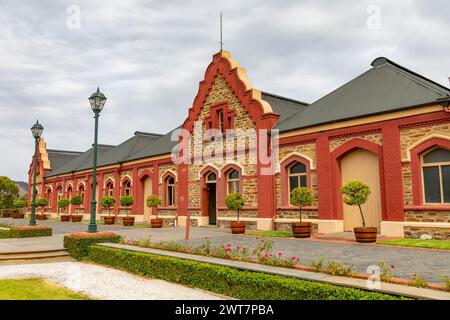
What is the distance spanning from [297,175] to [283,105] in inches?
267

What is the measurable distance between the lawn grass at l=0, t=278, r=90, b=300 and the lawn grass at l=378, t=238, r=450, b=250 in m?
10.2

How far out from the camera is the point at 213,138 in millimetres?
23359

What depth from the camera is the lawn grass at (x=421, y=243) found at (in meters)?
11.8

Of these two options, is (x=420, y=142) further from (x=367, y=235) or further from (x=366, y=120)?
(x=367, y=235)

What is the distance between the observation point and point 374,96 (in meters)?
16.9

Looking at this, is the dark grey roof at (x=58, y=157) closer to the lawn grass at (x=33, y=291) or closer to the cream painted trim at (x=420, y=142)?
the lawn grass at (x=33, y=291)

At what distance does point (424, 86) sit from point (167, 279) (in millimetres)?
13205

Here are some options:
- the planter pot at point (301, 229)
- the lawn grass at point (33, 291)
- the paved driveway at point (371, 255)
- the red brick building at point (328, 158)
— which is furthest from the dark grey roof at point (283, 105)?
the lawn grass at point (33, 291)

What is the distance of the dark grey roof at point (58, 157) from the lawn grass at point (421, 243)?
4528 cm

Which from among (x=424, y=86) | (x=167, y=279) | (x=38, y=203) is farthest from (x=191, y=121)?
(x=38, y=203)

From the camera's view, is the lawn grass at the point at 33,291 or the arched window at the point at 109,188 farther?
the arched window at the point at 109,188

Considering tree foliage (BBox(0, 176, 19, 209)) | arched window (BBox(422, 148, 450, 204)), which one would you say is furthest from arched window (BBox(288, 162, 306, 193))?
tree foliage (BBox(0, 176, 19, 209))
